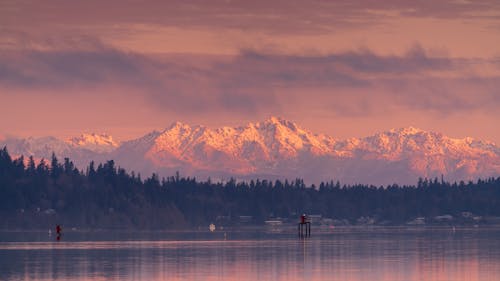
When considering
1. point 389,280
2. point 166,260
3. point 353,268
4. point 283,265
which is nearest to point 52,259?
point 166,260

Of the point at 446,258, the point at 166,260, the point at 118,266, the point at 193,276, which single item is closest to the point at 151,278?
the point at 193,276

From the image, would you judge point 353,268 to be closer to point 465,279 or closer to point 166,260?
point 465,279

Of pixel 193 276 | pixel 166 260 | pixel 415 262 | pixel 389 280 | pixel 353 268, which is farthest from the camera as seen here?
pixel 166 260

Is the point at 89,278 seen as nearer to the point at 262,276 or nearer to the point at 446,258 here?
the point at 262,276

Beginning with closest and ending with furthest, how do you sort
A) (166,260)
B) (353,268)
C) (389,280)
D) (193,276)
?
(389,280) → (193,276) → (353,268) → (166,260)

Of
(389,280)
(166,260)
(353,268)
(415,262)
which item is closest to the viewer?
(389,280)

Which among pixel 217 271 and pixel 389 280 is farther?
pixel 217 271

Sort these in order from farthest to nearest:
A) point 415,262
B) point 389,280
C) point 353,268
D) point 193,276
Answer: point 415,262 → point 353,268 → point 193,276 → point 389,280

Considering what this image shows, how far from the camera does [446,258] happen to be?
194m

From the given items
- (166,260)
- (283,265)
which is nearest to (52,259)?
(166,260)

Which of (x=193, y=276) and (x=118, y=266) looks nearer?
(x=193, y=276)

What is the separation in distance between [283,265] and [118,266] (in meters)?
23.3

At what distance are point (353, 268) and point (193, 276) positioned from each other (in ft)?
79.3

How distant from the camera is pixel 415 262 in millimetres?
181250
